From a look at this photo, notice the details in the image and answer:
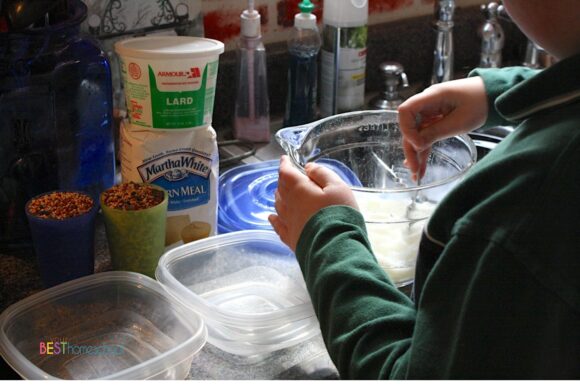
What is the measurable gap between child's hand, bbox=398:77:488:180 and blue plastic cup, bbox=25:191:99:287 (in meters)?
0.36

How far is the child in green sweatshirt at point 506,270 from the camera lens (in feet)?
1.74

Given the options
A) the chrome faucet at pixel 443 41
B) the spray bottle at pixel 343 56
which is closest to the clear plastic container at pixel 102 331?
the spray bottle at pixel 343 56

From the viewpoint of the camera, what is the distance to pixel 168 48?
899mm

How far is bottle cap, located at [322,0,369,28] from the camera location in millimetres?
1282

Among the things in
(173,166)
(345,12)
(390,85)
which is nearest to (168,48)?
(173,166)

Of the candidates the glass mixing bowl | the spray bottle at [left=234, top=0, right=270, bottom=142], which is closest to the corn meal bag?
the glass mixing bowl

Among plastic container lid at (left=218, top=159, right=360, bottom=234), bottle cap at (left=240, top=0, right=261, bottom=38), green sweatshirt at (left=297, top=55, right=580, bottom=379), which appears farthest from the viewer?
bottle cap at (left=240, top=0, right=261, bottom=38)

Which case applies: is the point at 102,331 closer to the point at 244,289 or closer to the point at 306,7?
the point at 244,289

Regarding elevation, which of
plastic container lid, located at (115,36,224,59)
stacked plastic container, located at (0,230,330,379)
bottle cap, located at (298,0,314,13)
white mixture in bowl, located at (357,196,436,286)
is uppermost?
plastic container lid, located at (115,36,224,59)

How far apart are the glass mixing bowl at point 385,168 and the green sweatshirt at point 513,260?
284mm

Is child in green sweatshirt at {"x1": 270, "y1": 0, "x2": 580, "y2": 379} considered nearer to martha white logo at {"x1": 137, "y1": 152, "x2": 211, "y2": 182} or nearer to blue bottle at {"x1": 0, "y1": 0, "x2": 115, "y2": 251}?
martha white logo at {"x1": 137, "y1": 152, "x2": 211, "y2": 182}

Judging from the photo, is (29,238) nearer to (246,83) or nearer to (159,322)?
(159,322)

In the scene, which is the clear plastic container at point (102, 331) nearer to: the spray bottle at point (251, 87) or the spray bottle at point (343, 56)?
the spray bottle at point (251, 87)

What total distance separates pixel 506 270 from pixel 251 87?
79 centimetres
